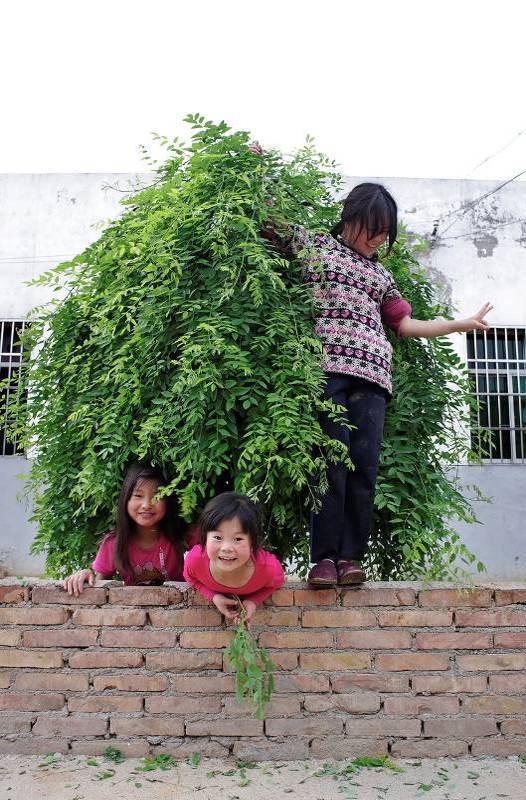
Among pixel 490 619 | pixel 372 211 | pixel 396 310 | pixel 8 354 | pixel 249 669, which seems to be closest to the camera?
pixel 249 669

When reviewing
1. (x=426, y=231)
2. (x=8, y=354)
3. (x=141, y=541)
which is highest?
(x=426, y=231)

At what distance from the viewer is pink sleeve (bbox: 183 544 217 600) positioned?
2.55 meters

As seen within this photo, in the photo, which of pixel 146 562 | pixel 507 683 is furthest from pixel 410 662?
pixel 146 562

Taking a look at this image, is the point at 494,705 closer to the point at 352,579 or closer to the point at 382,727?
the point at 382,727

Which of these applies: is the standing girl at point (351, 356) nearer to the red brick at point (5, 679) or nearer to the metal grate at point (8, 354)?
the red brick at point (5, 679)

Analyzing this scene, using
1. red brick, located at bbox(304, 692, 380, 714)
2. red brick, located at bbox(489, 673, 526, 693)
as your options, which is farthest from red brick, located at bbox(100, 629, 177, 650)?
red brick, located at bbox(489, 673, 526, 693)

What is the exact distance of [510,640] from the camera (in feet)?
8.94

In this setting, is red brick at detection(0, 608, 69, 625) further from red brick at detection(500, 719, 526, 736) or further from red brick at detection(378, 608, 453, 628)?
red brick at detection(500, 719, 526, 736)

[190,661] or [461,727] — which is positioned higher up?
[190,661]

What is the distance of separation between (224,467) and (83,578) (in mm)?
728

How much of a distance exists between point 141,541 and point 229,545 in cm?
68

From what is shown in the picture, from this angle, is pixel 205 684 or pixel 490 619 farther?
pixel 490 619

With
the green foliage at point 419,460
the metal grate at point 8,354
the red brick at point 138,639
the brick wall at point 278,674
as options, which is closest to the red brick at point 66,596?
the brick wall at point 278,674

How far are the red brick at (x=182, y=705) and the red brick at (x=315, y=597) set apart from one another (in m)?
0.47
